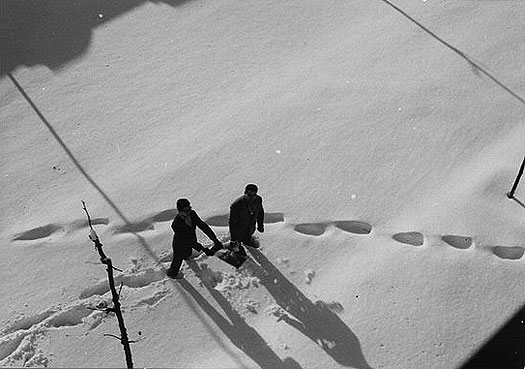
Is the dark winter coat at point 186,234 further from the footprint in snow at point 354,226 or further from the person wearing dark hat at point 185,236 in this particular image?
the footprint in snow at point 354,226

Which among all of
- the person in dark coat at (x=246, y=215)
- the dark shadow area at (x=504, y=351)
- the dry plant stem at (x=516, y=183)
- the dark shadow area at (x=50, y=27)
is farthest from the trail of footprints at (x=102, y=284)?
the dark shadow area at (x=50, y=27)

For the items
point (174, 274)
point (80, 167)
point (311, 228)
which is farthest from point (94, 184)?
point (311, 228)

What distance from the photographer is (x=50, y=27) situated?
9.55 m

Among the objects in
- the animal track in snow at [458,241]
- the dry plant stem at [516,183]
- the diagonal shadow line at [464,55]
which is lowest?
the animal track in snow at [458,241]

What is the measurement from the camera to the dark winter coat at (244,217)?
6055mm

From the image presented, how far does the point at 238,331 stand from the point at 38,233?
2518 mm

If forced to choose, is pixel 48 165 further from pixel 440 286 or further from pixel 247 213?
pixel 440 286

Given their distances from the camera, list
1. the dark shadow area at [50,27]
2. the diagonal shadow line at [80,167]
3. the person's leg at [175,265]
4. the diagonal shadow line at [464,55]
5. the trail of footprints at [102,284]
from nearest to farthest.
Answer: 1. the trail of footprints at [102,284]
2. the person's leg at [175,265]
3. the diagonal shadow line at [80,167]
4. the diagonal shadow line at [464,55]
5. the dark shadow area at [50,27]

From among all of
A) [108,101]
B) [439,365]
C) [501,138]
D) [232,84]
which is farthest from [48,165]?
[501,138]

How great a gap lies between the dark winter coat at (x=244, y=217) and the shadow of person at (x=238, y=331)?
0.57 metres

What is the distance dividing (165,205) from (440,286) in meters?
3.06

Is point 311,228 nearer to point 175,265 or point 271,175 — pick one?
point 271,175

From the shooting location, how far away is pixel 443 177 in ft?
24.6

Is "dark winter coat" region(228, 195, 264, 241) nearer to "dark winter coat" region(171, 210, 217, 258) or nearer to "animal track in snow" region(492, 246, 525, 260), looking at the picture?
"dark winter coat" region(171, 210, 217, 258)
